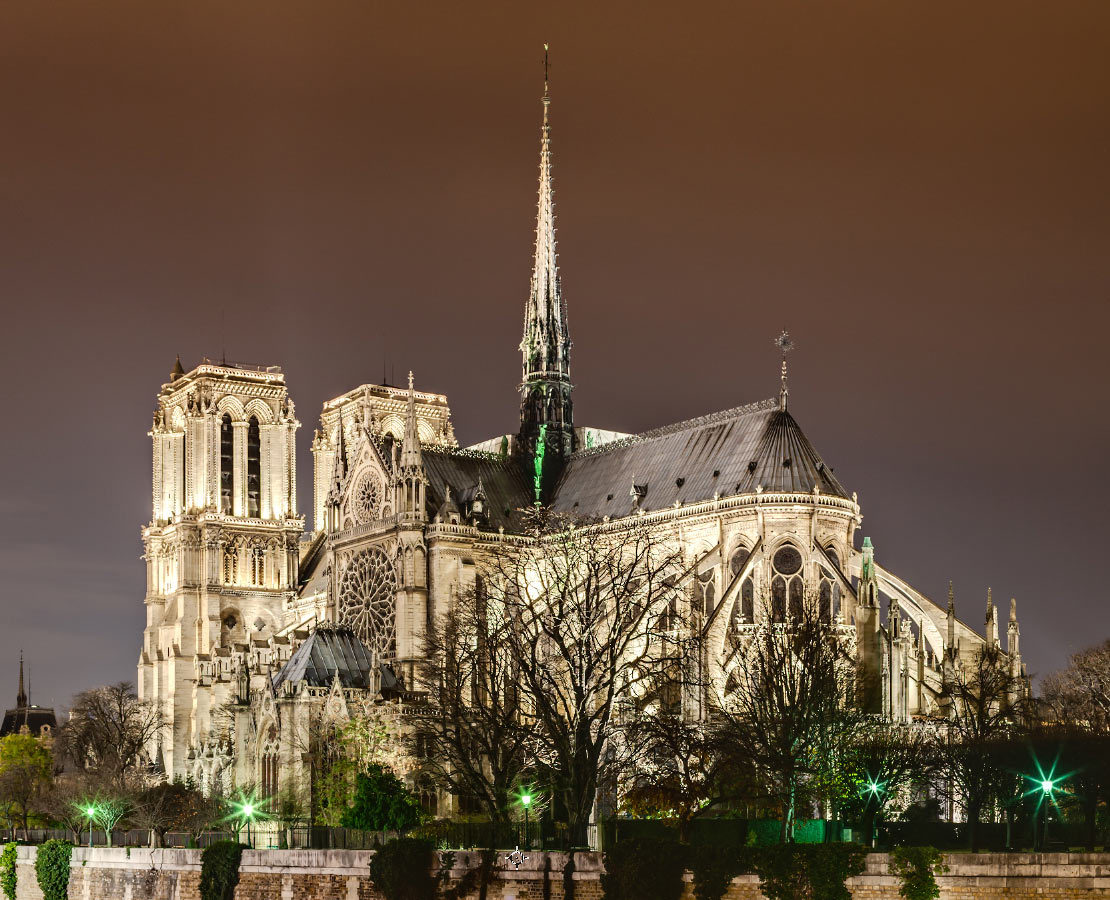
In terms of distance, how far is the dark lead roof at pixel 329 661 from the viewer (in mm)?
83438

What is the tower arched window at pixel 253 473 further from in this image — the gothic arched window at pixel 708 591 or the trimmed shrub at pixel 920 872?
the trimmed shrub at pixel 920 872

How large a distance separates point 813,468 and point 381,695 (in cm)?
2092

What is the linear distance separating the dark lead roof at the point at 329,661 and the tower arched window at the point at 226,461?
3316 centimetres

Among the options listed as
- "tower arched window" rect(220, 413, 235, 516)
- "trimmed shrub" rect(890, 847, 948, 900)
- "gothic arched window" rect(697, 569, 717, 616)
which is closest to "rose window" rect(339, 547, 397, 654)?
"gothic arched window" rect(697, 569, 717, 616)

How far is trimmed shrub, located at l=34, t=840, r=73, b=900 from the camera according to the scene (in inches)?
2741

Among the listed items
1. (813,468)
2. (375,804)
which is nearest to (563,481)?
(813,468)

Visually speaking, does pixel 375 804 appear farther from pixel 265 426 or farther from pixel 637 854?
pixel 265 426

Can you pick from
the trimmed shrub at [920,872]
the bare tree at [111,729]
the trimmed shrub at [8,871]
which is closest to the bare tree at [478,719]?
the trimmed shrub at [920,872]

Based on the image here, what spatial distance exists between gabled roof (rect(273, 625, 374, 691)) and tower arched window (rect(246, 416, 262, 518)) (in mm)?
33690

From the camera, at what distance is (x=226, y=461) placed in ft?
396

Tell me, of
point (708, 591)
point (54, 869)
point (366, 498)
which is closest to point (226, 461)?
point (366, 498)

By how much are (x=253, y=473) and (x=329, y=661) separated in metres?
38.2

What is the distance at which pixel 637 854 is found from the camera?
50.7m

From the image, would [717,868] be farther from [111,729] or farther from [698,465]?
[111,729]
